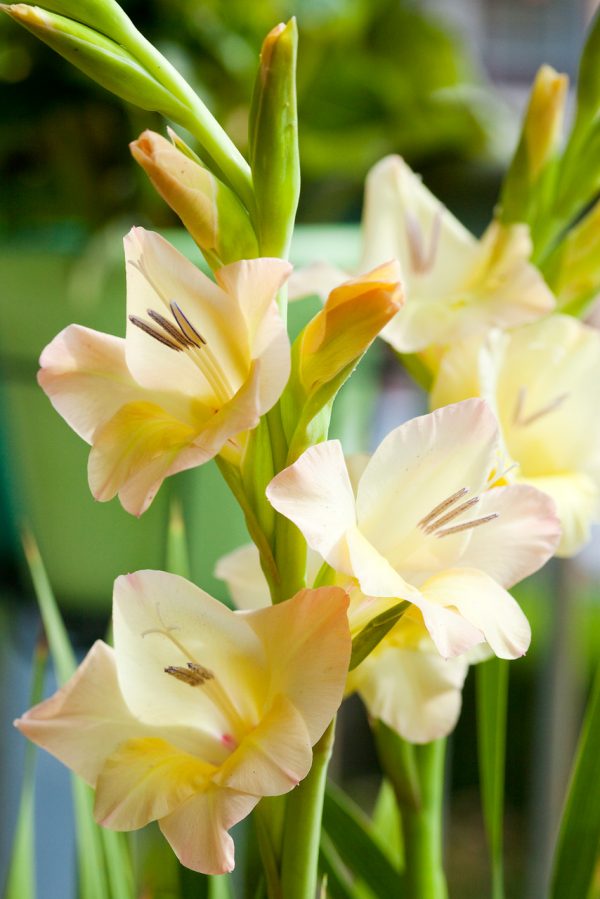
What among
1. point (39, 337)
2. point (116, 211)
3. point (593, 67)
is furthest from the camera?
point (116, 211)

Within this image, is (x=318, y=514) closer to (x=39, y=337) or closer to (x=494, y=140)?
(x=39, y=337)

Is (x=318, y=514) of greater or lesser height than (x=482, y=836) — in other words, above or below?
above

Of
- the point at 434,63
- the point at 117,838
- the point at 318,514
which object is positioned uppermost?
the point at 434,63

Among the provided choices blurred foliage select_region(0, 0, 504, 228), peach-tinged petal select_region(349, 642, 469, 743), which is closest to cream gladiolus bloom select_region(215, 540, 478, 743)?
peach-tinged petal select_region(349, 642, 469, 743)

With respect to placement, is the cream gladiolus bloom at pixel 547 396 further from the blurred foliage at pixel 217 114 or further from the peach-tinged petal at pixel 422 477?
the blurred foliage at pixel 217 114

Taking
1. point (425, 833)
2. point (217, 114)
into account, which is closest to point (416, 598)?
point (425, 833)

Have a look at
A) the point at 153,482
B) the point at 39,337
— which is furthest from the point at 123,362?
the point at 39,337

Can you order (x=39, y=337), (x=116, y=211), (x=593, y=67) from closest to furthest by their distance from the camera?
(x=593, y=67) → (x=39, y=337) → (x=116, y=211)
